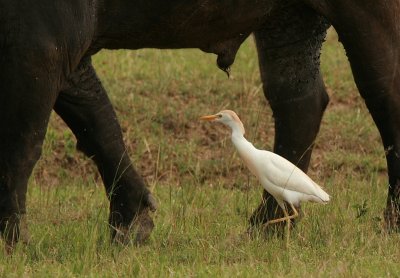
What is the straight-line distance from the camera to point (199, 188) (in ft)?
26.9

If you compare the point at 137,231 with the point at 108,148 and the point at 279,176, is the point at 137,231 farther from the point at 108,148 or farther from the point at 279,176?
the point at 279,176

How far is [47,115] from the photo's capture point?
19.5 ft

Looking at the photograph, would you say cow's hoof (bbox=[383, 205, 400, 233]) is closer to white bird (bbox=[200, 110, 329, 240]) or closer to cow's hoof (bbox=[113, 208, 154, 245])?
white bird (bbox=[200, 110, 329, 240])

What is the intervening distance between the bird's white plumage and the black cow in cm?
50

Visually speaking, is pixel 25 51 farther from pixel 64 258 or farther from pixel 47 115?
pixel 64 258

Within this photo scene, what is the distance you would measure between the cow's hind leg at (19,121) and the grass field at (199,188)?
0.22m

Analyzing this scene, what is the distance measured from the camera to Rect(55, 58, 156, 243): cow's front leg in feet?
21.9

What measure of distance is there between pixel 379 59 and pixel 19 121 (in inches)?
83.3

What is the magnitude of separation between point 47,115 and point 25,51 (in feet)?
1.11

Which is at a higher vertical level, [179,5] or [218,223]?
[179,5]

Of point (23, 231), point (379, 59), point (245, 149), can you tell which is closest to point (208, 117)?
point (245, 149)

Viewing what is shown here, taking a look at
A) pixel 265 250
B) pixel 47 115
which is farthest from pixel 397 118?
pixel 47 115

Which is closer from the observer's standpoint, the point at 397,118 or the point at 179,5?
the point at 179,5

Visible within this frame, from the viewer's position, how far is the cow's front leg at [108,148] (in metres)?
6.68
